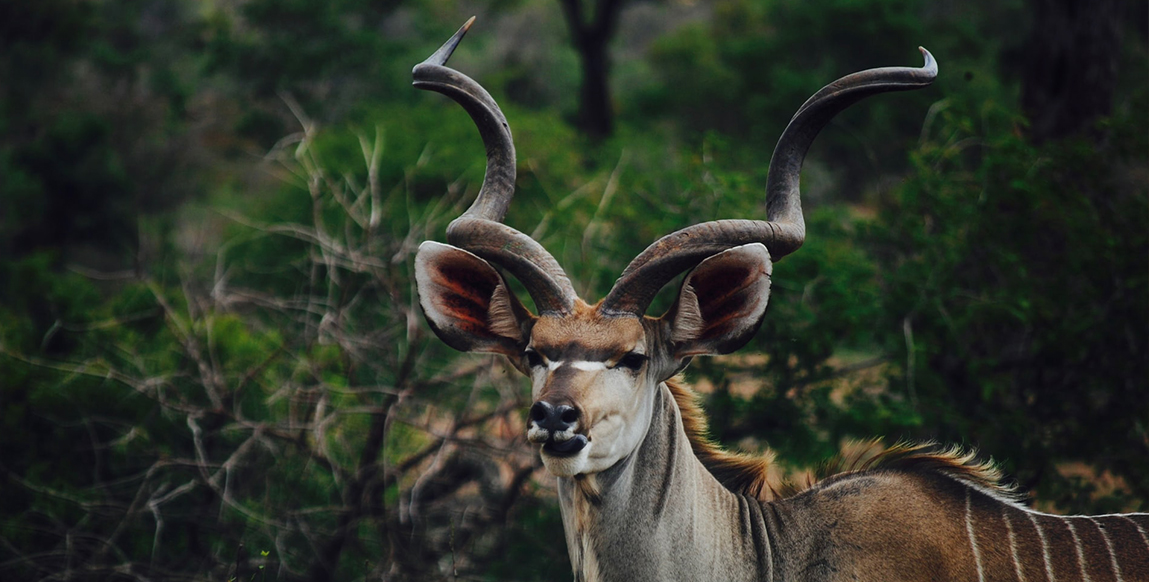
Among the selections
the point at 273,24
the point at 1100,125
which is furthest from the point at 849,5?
the point at 1100,125

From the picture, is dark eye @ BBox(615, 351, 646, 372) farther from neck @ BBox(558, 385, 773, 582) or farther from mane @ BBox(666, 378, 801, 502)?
mane @ BBox(666, 378, 801, 502)

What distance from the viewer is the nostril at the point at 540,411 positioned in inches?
100.0

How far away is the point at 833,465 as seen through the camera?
3.28 m

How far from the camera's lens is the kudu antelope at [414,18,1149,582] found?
280cm

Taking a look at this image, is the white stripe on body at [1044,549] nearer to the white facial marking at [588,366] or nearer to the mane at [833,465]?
the mane at [833,465]

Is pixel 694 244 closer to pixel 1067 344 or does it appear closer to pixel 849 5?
pixel 1067 344

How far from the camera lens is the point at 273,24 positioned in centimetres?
1264

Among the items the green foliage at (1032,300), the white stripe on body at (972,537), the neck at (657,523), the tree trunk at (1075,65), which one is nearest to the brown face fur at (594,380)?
the neck at (657,523)

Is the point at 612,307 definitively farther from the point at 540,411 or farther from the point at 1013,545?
the point at 1013,545

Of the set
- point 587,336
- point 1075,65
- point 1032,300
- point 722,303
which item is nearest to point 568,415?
point 587,336

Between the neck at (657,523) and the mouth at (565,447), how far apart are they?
244mm

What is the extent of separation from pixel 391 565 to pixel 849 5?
40.4 ft

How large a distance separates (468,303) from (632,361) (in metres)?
0.56

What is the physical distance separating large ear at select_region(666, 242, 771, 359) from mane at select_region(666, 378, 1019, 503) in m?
0.39
